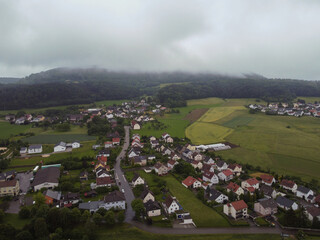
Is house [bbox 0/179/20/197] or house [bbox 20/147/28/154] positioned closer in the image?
house [bbox 0/179/20/197]

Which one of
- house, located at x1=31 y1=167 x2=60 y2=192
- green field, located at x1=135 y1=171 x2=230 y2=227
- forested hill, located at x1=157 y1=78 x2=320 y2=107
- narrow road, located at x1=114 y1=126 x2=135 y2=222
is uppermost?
forested hill, located at x1=157 y1=78 x2=320 y2=107

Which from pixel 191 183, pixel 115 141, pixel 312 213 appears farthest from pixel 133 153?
pixel 312 213

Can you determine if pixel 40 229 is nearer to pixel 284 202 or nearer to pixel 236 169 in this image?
pixel 284 202

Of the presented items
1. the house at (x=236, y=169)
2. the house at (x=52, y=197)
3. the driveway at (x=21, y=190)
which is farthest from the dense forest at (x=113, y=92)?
the house at (x=52, y=197)

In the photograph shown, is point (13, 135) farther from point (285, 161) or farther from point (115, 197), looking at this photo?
point (285, 161)

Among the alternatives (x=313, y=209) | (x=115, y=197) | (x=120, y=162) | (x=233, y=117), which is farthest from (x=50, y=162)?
(x=233, y=117)

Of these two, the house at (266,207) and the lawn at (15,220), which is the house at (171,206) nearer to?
the house at (266,207)

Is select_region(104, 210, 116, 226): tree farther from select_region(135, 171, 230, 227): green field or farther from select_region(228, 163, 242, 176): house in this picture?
select_region(228, 163, 242, 176): house

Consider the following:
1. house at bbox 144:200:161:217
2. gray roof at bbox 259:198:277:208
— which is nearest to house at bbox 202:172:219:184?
gray roof at bbox 259:198:277:208
